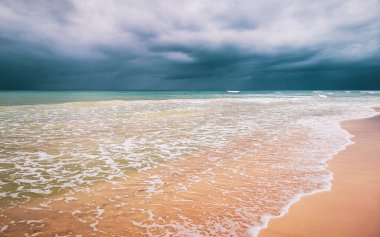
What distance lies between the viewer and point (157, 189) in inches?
235

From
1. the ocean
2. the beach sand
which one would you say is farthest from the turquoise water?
the beach sand

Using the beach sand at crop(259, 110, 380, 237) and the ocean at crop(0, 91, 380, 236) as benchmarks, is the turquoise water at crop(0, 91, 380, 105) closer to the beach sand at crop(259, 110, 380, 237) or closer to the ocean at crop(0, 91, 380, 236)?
the ocean at crop(0, 91, 380, 236)

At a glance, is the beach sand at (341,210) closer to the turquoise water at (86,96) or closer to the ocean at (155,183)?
the ocean at (155,183)

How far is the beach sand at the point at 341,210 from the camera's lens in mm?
4066

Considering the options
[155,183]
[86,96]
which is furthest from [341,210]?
[86,96]

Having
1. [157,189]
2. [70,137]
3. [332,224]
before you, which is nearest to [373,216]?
[332,224]

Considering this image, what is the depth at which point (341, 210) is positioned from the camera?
4.78m

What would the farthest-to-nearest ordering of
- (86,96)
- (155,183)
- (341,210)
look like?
(86,96)
(155,183)
(341,210)

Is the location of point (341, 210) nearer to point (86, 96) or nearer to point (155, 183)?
point (155, 183)

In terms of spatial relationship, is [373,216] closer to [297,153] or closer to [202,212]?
[202,212]

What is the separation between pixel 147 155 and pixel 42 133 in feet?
24.8

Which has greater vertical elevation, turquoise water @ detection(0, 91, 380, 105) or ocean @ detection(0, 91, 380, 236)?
turquoise water @ detection(0, 91, 380, 105)

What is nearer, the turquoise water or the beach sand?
the beach sand

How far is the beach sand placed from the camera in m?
4.07
